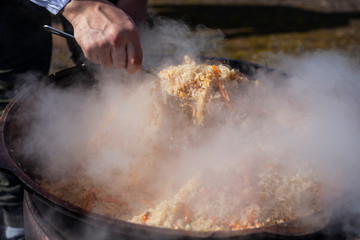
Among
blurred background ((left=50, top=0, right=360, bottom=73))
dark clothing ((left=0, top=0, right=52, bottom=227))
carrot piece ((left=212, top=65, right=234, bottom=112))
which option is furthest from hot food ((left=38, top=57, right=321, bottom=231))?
blurred background ((left=50, top=0, right=360, bottom=73))

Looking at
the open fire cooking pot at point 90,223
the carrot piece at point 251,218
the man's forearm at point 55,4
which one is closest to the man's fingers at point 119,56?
the man's forearm at point 55,4

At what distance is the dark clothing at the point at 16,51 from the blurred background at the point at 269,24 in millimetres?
2609

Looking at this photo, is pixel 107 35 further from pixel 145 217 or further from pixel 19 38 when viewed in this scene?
pixel 19 38

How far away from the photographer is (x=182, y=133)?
2.16 meters

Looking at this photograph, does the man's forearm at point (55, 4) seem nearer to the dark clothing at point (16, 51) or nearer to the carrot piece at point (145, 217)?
the dark clothing at point (16, 51)

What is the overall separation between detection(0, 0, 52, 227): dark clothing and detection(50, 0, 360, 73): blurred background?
2.61m

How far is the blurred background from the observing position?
646 centimetres

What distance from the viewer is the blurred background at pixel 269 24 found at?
21.2ft

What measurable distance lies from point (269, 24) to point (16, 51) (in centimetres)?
619

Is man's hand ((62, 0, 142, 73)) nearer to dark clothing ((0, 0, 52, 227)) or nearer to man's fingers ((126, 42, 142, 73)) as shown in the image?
man's fingers ((126, 42, 142, 73))

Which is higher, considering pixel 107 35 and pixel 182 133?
pixel 107 35

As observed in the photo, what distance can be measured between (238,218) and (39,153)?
1473 mm

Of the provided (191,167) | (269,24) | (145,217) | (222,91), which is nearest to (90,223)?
(145,217)

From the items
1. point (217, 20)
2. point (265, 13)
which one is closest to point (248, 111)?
point (217, 20)
